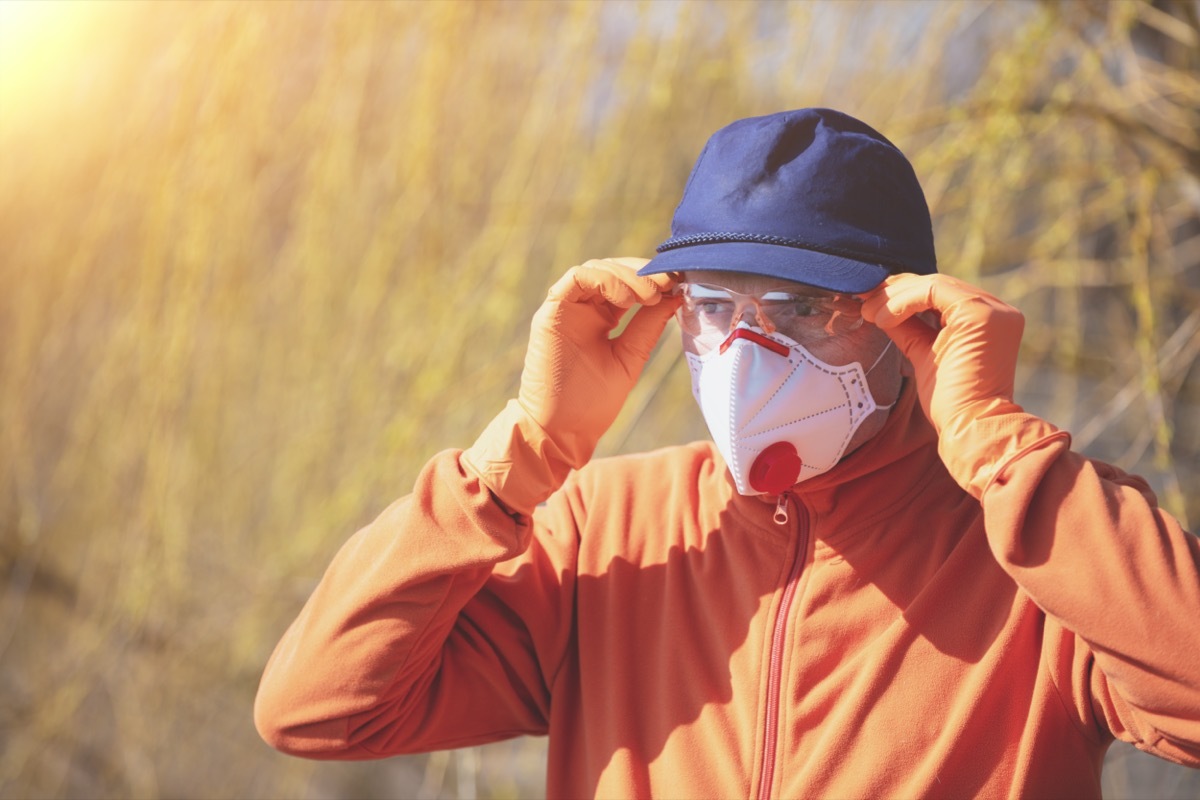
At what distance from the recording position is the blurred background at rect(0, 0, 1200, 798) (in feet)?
10.3

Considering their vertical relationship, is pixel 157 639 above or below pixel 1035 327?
below

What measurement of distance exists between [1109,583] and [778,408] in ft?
1.51


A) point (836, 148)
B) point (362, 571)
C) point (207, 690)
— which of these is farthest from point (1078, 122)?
point (207, 690)

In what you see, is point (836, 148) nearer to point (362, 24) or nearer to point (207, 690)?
point (362, 24)

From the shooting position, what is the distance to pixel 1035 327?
3270 millimetres

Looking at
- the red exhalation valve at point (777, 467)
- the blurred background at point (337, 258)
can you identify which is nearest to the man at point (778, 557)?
the red exhalation valve at point (777, 467)

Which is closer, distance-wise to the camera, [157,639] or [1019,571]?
[1019,571]

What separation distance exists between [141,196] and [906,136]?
7.37 feet

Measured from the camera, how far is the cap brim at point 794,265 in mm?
1542

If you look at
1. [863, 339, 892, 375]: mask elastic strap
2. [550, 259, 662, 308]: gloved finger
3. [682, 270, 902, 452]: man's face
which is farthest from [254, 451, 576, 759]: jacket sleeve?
[863, 339, 892, 375]: mask elastic strap

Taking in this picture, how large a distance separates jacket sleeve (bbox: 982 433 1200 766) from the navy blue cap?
34 centimetres

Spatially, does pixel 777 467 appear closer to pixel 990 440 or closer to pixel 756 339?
pixel 756 339

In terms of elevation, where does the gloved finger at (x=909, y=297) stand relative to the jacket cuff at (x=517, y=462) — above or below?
above

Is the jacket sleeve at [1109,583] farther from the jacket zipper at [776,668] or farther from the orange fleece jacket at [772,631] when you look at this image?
the jacket zipper at [776,668]
